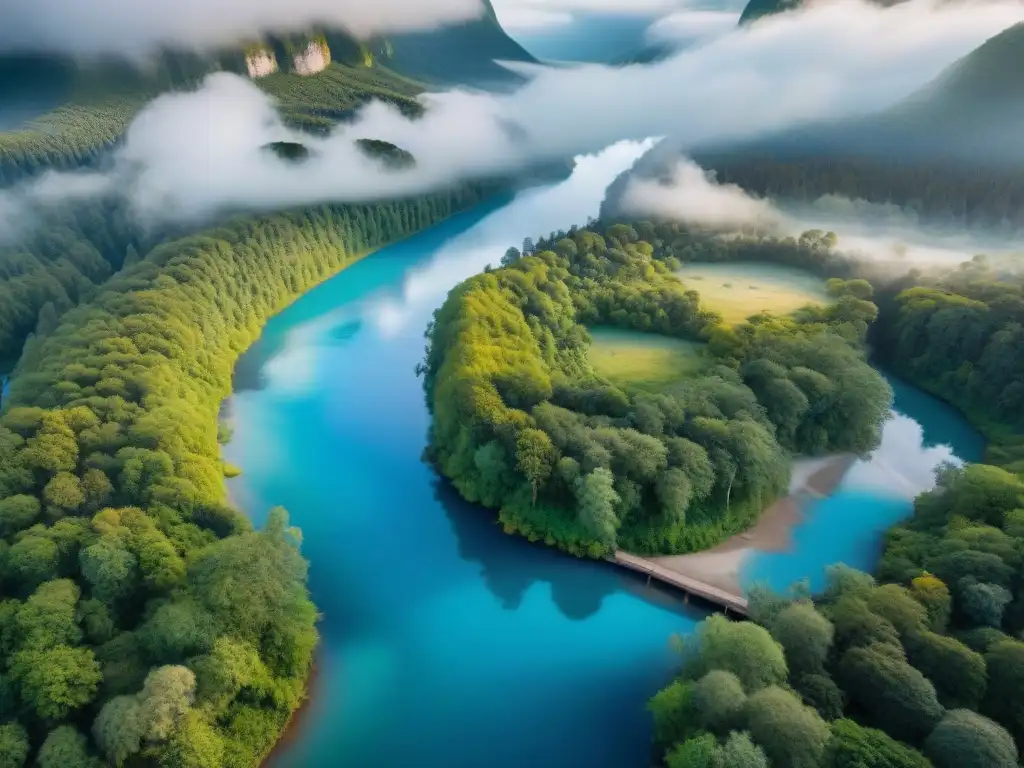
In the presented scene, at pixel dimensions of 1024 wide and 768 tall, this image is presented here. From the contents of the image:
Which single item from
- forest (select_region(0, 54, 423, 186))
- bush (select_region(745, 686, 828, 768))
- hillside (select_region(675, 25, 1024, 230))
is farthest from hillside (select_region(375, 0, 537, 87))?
bush (select_region(745, 686, 828, 768))

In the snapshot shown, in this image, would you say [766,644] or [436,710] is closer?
[766,644]

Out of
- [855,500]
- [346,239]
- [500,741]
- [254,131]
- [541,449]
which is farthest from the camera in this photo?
[254,131]

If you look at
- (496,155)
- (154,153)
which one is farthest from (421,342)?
(496,155)

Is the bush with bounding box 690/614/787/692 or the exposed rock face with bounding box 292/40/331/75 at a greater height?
the exposed rock face with bounding box 292/40/331/75

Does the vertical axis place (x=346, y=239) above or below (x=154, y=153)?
below

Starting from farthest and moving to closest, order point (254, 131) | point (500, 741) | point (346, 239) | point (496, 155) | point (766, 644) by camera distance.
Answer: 1. point (496, 155)
2. point (254, 131)
3. point (346, 239)
4. point (500, 741)
5. point (766, 644)

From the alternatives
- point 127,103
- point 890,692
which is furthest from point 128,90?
point 890,692

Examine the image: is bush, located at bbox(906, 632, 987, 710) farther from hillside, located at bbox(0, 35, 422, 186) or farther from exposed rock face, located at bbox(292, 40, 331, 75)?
exposed rock face, located at bbox(292, 40, 331, 75)

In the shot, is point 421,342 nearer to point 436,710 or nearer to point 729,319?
point 729,319
